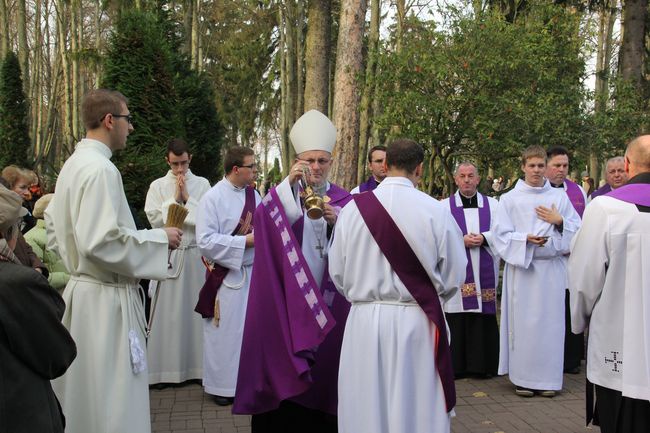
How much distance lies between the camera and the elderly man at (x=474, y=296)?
7.42 m

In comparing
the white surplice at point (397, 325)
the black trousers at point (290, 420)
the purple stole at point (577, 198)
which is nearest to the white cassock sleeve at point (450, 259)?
the white surplice at point (397, 325)

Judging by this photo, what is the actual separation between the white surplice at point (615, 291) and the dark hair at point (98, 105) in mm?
2876

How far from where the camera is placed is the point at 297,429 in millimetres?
4793

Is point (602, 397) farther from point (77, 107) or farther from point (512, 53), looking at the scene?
point (77, 107)

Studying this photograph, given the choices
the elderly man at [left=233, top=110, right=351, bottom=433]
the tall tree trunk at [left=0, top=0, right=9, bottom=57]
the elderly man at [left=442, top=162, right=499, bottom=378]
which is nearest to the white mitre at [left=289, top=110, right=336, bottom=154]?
the elderly man at [left=233, top=110, right=351, bottom=433]

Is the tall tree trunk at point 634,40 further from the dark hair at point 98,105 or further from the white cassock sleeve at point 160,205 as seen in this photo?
the dark hair at point 98,105

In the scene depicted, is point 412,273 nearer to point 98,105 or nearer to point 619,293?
A: point 619,293

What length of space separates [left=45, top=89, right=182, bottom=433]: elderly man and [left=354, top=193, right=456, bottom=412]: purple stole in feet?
4.04

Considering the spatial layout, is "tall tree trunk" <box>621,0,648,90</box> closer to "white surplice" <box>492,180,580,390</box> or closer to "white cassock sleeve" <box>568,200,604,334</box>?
"white surplice" <box>492,180,580,390</box>

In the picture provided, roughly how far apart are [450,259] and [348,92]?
6885mm

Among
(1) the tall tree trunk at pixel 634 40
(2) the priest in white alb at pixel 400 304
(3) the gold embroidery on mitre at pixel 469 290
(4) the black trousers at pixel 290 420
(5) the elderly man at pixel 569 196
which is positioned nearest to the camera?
(2) the priest in white alb at pixel 400 304

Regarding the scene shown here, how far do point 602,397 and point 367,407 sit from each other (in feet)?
4.71

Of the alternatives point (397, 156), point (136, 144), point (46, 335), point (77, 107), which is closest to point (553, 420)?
point (397, 156)

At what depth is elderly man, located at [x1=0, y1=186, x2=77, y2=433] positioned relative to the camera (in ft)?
8.45
